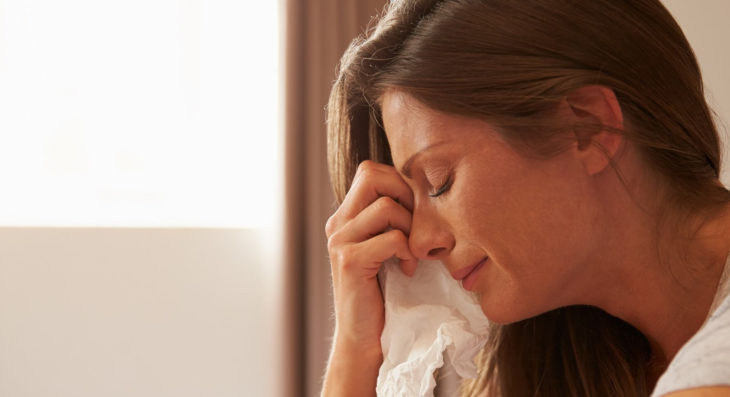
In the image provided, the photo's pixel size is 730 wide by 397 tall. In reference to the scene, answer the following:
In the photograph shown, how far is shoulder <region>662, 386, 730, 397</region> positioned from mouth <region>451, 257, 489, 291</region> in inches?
18.2

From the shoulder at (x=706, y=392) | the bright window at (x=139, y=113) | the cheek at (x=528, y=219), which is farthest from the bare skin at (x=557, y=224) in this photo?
the bright window at (x=139, y=113)

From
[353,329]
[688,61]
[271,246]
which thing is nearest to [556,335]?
[353,329]

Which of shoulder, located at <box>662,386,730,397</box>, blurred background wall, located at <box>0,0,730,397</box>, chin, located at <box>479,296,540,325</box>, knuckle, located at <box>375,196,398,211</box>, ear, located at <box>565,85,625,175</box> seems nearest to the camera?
shoulder, located at <box>662,386,730,397</box>

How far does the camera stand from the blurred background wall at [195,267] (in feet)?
7.11

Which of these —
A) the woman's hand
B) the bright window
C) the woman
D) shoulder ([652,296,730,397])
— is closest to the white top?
shoulder ([652,296,730,397])

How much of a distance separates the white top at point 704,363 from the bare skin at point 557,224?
0.97 ft

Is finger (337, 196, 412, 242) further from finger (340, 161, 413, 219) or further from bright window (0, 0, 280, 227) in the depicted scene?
bright window (0, 0, 280, 227)

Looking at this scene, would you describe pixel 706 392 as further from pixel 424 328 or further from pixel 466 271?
pixel 424 328

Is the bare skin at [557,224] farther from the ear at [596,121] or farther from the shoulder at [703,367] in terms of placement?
the shoulder at [703,367]

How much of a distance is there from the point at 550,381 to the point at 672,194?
1.47 ft

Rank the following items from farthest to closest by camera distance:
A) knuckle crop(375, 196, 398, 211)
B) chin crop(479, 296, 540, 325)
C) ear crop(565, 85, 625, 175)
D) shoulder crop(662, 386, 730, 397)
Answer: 1. knuckle crop(375, 196, 398, 211)
2. chin crop(479, 296, 540, 325)
3. ear crop(565, 85, 625, 175)
4. shoulder crop(662, 386, 730, 397)

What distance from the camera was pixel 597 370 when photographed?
1.36 meters

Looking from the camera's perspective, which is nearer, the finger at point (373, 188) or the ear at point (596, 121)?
the ear at point (596, 121)

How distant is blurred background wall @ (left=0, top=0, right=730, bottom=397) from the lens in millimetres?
2168
